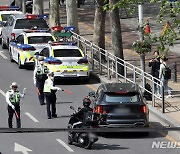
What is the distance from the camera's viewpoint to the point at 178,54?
Answer: 3409 centimetres

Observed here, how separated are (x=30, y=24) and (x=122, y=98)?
17.0 meters

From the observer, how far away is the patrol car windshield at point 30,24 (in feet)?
112

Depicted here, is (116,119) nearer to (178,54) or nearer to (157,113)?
(157,113)

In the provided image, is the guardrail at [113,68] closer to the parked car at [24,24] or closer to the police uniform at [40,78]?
the parked car at [24,24]

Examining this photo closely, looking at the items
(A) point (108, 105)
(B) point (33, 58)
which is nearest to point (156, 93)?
(A) point (108, 105)

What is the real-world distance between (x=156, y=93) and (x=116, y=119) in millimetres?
5140

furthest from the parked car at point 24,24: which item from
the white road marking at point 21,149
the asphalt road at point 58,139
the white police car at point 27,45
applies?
the white road marking at point 21,149

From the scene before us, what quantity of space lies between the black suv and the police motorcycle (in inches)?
15.0

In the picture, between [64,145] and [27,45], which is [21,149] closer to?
[64,145]

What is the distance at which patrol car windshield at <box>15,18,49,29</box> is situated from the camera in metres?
34.1

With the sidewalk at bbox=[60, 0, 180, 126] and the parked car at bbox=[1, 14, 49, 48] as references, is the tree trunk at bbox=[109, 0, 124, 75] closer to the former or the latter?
the sidewalk at bbox=[60, 0, 180, 126]

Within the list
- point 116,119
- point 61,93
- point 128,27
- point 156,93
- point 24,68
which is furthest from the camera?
point 128,27

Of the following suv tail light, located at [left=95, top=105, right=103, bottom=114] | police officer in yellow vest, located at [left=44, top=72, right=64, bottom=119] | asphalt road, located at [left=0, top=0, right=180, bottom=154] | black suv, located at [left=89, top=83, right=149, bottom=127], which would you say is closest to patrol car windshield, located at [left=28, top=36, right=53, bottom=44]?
asphalt road, located at [left=0, top=0, right=180, bottom=154]

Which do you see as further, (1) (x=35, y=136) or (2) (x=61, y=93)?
(2) (x=61, y=93)
